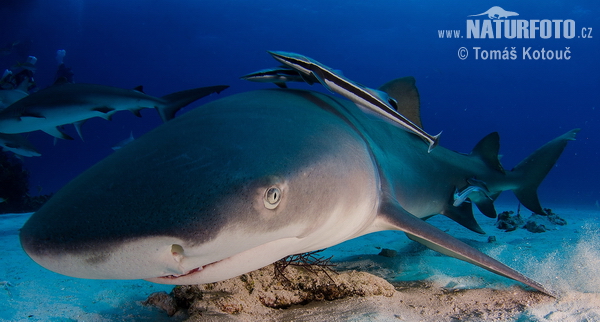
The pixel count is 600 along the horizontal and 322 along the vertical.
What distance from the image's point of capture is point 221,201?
116cm

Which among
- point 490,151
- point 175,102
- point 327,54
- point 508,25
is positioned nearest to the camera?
point 175,102

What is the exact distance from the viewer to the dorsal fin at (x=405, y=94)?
12.7 ft

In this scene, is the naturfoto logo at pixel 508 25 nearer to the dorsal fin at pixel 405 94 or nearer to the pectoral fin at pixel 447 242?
the dorsal fin at pixel 405 94

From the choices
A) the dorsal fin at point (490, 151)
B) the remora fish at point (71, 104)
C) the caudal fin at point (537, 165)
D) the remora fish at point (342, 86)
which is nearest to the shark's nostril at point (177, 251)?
the remora fish at point (342, 86)

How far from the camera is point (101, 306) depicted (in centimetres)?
281

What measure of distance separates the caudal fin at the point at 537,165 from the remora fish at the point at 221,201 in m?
3.58

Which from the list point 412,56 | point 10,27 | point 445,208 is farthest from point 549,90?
point 10,27

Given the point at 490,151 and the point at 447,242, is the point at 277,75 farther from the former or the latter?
the point at 490,151

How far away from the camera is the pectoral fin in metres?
2.09

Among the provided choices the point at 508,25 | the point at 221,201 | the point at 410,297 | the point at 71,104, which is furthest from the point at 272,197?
the point at 508,25

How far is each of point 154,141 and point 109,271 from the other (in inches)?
25.6

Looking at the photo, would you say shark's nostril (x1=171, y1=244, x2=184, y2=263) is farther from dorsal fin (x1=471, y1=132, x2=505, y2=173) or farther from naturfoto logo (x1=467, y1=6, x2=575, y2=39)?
naturfoto logo (x1=467, y1=6, x2=575, y2=39)

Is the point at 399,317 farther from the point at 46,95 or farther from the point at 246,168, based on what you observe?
the point at 46,95

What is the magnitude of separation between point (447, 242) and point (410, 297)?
2.10 ft
